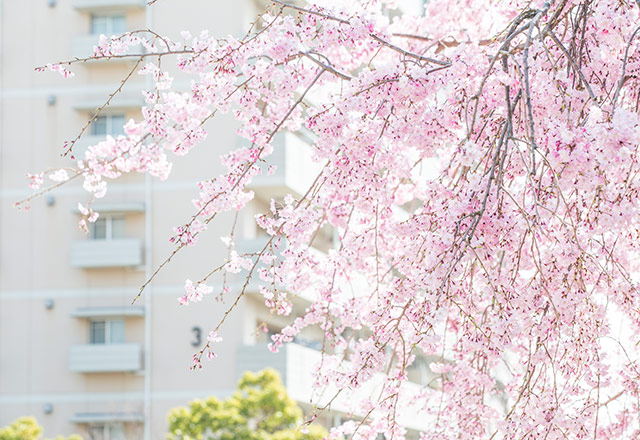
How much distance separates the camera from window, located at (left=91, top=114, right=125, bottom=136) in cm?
1888

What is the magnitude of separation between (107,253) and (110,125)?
73.0 inches

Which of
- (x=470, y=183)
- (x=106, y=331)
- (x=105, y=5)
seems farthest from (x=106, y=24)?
(x=470, y=183)

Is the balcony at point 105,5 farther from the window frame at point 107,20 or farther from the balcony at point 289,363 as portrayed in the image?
the balcony at point 289,363

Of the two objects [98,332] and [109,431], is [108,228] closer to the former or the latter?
[98,332]

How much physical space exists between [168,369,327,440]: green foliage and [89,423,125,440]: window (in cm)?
275

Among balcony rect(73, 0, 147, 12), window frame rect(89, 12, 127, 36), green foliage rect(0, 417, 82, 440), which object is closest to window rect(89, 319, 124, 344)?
green foliage rect(0, 417, 82, 440)

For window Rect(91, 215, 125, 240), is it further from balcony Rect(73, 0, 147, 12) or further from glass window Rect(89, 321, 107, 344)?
balcony Rect(73, 0, 147, 12)

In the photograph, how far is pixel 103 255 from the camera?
18.6 meters

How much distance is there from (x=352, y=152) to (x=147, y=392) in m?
14.8

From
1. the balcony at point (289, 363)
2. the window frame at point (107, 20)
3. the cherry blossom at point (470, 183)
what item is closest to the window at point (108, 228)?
the balcony at point (289, 363)

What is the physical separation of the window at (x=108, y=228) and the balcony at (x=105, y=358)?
5.30 feet

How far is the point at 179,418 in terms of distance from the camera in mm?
15414

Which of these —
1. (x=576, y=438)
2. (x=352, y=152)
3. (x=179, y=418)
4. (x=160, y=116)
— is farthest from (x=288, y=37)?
(x=179, y=418)

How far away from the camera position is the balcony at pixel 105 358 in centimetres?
1814
